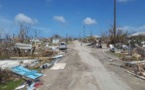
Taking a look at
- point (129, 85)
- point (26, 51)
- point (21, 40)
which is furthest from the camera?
point (21, 40)

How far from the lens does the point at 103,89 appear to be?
4801 mm

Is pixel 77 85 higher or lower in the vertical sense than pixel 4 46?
lower

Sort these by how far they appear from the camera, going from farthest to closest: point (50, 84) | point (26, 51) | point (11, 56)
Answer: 1. point (26, 51)
2. point (11, 56)
3. point (50, 84)

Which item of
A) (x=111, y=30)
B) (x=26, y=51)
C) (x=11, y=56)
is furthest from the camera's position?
(x=111, y=30)

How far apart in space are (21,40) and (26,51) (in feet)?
19.3

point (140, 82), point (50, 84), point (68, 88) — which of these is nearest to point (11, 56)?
point (50, 84)

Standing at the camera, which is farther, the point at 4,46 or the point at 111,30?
the point at 111,30

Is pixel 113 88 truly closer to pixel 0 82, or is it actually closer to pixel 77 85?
pixel 77 85

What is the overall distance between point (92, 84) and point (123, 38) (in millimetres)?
21941

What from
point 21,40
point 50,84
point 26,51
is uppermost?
point 21,40

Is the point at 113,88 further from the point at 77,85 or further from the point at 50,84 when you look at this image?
the point at 50,84

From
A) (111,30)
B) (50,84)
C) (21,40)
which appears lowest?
(50,84)

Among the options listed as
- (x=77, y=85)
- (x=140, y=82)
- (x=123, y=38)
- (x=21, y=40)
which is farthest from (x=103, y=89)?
(x=123, y=38)

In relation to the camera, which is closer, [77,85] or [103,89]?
[103,89]
